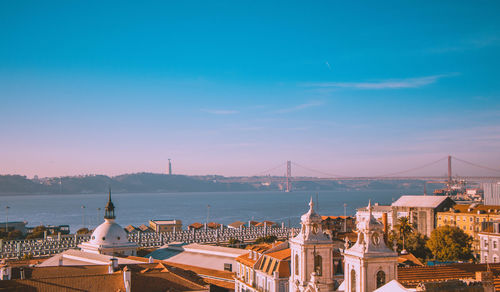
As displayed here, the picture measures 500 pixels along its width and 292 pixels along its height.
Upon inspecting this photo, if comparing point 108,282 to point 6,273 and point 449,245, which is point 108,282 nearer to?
point 6,273

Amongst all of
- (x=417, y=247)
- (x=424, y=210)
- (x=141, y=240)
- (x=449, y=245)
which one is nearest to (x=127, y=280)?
(x=449, y=245)

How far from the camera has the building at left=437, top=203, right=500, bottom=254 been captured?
231 ft

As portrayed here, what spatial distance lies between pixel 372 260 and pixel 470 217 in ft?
203


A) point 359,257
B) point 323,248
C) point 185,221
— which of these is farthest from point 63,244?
point 185,221

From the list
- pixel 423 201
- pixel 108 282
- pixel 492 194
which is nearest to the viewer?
pixel 108 282

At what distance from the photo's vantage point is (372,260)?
1897 centimetres

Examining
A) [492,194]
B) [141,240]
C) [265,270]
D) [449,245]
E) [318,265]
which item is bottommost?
[141,240]

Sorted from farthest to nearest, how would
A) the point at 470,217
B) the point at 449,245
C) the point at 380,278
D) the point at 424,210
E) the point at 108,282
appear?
the point at 424,210 → the point at 470,217 → the point at 449,245 → the point at 108,282 → the point at 380,278

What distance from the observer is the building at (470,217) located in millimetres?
70406

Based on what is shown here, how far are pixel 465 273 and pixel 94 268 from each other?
75.9 feet

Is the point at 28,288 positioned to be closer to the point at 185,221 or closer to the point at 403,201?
the point at 403,201

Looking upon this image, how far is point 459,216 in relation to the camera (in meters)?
76.2

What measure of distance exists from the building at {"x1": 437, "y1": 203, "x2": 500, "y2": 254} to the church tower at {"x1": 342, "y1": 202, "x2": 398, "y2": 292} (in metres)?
52.4

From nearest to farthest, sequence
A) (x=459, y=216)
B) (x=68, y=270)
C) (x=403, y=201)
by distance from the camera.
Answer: (x=68, y=270), (x=459, y=216), (x=403, y=201)
